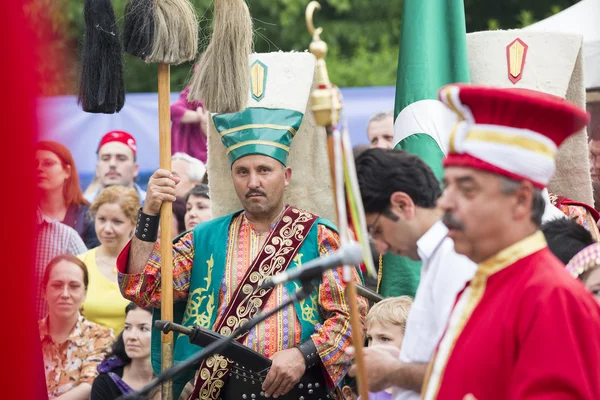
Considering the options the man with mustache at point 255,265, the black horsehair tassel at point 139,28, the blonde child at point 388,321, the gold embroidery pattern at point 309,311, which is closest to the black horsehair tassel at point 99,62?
the black horsehair tassel at point 139,28

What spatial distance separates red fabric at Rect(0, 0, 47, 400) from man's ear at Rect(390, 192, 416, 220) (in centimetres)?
176

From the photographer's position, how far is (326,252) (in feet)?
15.7

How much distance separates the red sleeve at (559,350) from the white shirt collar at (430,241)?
32.8 inches

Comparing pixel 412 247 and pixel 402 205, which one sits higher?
pixel 402 205

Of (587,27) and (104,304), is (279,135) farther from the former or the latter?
(587,27)

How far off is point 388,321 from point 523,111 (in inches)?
72.5

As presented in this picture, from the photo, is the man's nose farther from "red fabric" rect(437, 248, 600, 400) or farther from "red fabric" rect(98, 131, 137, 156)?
"red fabric" rect(98, 131, 137, 156)

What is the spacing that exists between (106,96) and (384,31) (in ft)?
34.0

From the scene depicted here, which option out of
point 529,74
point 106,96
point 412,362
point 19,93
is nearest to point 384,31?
point 529,74

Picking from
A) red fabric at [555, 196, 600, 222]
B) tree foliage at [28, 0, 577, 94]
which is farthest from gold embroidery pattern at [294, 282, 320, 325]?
tree foliage at [28, 0, 577, 94]

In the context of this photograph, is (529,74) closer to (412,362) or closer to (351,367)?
(351,367)

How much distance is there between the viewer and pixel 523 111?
2.80 metres

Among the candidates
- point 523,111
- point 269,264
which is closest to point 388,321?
point 269,264

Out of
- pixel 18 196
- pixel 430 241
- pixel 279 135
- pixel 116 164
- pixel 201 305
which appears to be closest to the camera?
pixel 18 196
